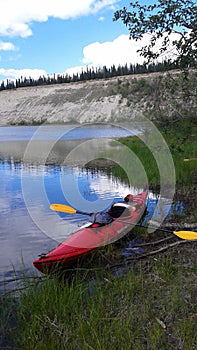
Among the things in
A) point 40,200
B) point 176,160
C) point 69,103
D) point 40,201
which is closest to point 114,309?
point 40,201

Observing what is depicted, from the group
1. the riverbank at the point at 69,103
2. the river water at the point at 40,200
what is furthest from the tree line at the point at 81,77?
the river water at the point at 40,200

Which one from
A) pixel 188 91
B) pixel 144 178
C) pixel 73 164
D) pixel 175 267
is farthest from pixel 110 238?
pixel 73 164

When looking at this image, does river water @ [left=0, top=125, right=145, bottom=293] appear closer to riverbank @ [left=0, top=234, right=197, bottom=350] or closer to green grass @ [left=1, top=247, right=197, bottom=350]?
riverbank @ [left=0, top=234, right=197, bottom=350]

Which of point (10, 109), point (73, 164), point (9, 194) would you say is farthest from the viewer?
point (10, 109)

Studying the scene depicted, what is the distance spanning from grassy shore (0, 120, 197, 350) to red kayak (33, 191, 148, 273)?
1.17ft

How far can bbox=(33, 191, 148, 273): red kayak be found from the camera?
6.00 meters

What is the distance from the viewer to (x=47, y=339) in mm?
4020

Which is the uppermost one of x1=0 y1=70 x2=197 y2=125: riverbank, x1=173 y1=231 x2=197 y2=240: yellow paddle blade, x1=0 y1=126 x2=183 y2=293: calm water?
x1=0 y1=70 x2=197 y2=125: riverbank

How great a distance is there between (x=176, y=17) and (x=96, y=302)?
6.35 metres

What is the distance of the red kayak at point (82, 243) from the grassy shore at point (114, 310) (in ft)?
1.17

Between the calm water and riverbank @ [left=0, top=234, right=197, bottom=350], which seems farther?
the calm water

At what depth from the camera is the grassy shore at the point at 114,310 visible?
12.7 ft

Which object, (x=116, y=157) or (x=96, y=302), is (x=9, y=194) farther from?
(x=96, y=302)

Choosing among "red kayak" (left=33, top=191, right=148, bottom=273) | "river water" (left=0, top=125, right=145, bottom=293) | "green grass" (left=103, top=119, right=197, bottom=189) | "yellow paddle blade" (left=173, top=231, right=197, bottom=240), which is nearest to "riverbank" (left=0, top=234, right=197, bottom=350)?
"yellow paddle blade" (left=173, top=231, right=197, bottom=240)
